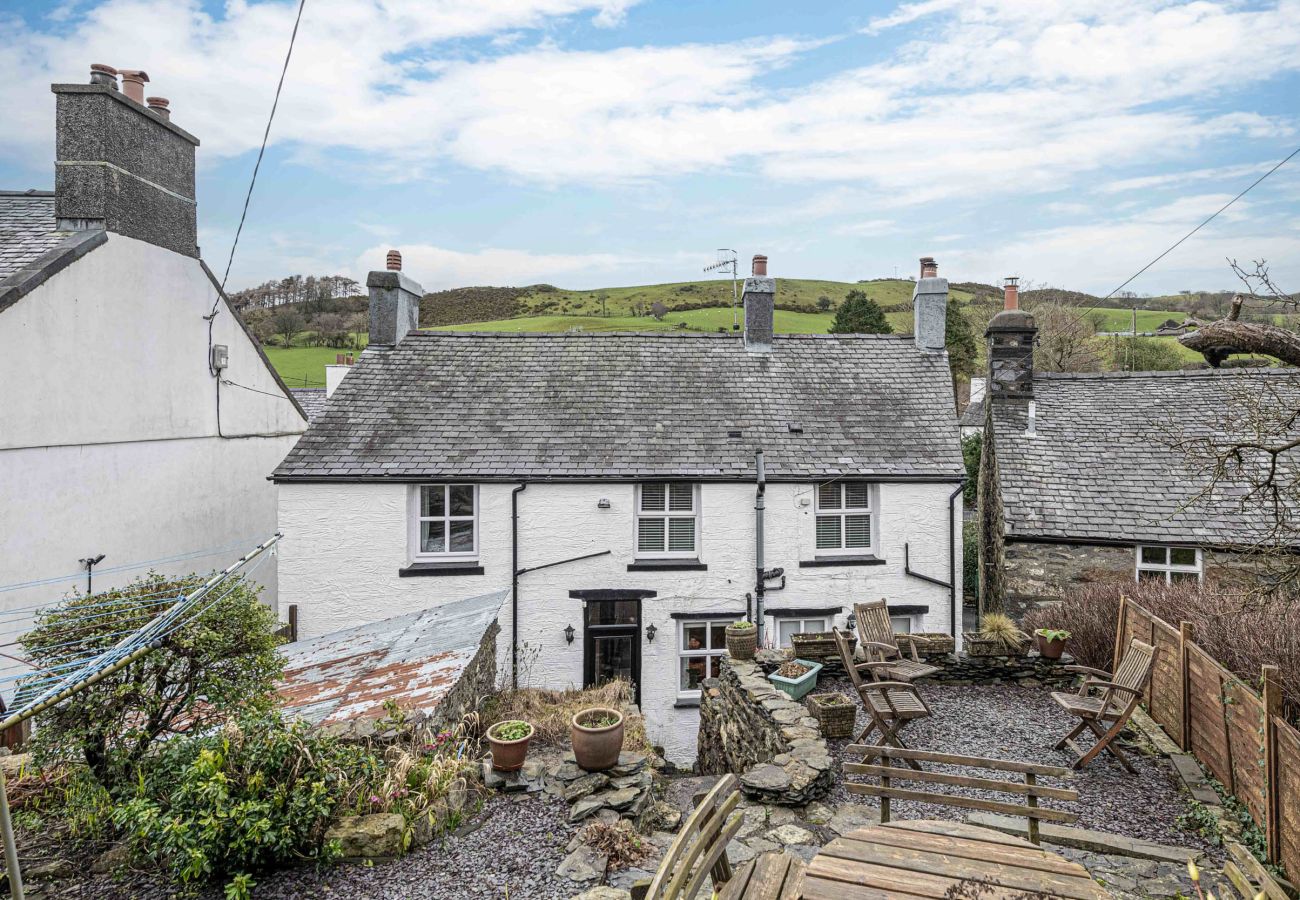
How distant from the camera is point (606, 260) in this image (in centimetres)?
3459

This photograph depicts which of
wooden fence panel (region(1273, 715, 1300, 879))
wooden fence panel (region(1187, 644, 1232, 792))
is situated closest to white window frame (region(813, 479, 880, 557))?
wooden fence panel (region(1187, 644, 1232, 792))

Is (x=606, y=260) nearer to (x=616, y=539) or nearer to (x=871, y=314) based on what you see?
(x=871, y=314)

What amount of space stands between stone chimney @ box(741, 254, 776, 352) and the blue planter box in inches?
356

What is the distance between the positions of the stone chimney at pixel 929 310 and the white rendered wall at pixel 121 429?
15541mm

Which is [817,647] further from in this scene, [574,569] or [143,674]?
[143,674]

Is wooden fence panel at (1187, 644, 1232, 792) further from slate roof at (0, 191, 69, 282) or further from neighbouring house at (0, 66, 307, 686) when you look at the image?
slate roof at (0, 191, 69, 282)

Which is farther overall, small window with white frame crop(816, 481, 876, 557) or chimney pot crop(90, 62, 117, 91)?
small window with white frame crop(816, 481, 876, 557)

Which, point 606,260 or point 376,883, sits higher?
point 606,260

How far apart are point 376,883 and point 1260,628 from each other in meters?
10.1

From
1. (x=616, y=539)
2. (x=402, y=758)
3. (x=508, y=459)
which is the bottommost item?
(x=402, y=758)

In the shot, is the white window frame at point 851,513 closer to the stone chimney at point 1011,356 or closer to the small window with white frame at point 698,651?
the small window with white frame at point 698,651

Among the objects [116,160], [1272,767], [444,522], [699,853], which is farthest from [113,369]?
[1272,767]

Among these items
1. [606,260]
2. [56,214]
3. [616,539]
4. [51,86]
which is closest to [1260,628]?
[616,539]

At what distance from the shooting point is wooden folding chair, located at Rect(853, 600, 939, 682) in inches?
348
